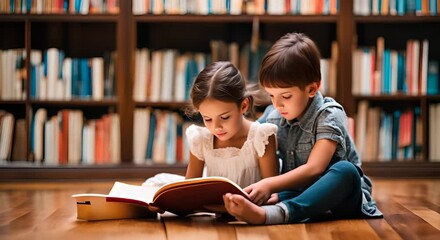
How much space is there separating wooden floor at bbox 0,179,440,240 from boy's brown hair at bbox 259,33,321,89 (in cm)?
41

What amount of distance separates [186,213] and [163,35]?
6.25 ft

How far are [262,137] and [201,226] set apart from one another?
350mm

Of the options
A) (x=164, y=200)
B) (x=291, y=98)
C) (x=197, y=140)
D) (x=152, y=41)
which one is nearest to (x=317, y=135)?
(x=291, y=98)

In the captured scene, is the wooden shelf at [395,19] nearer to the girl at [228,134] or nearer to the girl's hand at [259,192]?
the girl at [228,134]

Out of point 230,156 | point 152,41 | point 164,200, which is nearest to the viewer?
point 164,200

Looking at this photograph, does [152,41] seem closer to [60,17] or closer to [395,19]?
[60,17]

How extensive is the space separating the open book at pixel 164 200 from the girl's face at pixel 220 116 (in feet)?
0.70

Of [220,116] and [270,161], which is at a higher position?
[220,116]

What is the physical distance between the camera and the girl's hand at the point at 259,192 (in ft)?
6.54

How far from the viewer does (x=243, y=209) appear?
1.90m

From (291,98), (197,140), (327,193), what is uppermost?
(291,98)

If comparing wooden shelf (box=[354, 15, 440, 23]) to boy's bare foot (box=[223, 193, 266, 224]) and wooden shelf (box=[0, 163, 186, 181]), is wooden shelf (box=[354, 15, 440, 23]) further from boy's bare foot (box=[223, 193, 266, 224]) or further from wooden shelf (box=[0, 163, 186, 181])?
boy's bare foot (box=[223, 193, 266, 224])

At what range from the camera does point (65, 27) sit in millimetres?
3865

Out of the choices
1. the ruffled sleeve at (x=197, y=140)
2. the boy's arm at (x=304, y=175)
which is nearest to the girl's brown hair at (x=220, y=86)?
the ruffled sleeve at (x=197, y=140)
